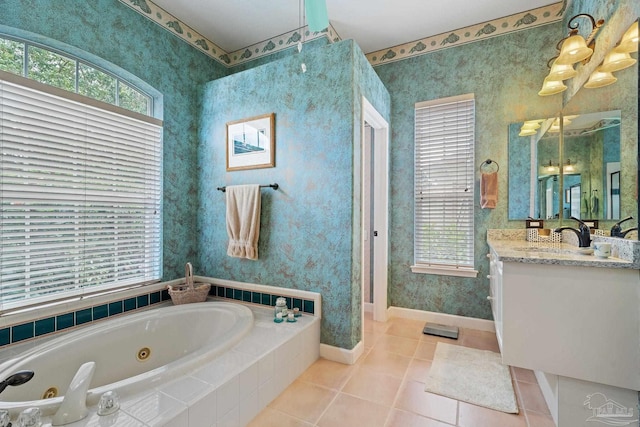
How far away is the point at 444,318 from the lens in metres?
2.84

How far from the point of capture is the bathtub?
1311 mm

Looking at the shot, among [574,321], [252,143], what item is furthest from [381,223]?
[574,321]

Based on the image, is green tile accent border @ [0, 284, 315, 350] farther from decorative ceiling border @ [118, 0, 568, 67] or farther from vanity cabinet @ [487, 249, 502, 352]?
decorative ceiling border @ [118, 0, 568, 67]

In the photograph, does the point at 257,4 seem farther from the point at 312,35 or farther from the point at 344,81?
the point at 344,81

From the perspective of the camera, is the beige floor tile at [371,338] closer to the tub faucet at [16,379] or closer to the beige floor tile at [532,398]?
the beige floor tile at [532,398]

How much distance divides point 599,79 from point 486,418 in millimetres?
2078

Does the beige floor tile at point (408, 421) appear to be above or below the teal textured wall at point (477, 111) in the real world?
below

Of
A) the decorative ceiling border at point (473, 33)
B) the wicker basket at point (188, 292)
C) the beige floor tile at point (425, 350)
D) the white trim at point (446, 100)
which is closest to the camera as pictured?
the beige floor tile at point (425, 350)

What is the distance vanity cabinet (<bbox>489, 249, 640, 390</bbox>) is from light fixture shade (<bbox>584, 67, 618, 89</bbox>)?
1084 millimetres

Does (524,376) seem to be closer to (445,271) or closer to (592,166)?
(445,271)

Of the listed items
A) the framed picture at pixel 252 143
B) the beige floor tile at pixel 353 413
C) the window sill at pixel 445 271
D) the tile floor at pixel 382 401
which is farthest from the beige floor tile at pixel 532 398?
the framed picture at pixel 252 143

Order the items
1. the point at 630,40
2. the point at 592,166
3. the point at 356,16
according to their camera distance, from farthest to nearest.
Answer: the point at 356,16
the point at 592,166
the point at 630,40

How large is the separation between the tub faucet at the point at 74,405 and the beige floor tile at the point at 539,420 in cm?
208

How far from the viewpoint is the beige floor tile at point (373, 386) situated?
1717 millimetres
